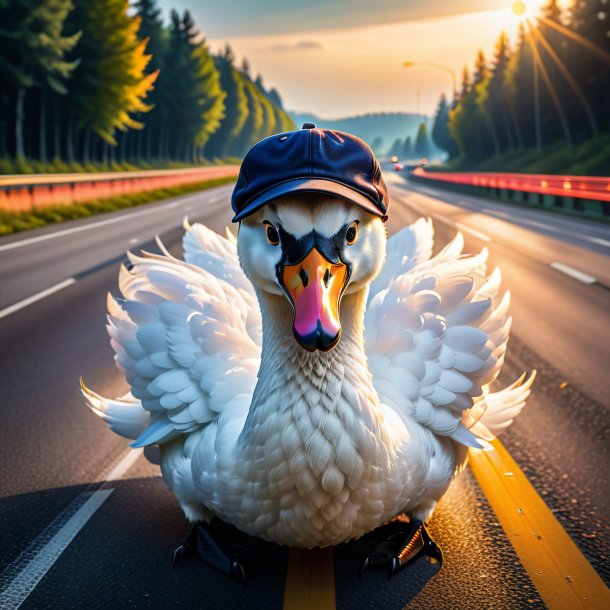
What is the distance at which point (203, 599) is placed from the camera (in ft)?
10.1

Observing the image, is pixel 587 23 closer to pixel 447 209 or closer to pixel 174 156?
pixel 447 209

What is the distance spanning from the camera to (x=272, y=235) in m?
2.58

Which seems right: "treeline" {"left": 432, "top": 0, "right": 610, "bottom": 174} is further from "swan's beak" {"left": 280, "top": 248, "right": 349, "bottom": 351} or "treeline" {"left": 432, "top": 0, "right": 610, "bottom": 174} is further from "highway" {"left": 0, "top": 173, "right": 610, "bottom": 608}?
"swan's beak" {"left": 280, "top": 248, "right": 349, "bottom": 351}

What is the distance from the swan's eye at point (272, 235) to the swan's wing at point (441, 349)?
98 cm

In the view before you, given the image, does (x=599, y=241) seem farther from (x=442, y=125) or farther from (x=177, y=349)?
(x=442, y=125)

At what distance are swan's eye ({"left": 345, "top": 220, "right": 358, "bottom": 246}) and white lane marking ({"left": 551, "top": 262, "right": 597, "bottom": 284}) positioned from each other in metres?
9.69

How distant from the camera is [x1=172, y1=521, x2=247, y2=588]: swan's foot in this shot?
3184 millimetres

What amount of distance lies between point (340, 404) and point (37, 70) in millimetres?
55256

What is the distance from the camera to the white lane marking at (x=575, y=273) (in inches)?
457

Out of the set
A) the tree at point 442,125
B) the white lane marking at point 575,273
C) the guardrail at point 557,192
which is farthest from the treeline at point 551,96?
the tree at point 442,125

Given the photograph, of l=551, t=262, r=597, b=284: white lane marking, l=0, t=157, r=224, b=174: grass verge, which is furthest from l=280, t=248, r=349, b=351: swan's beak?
l=0, t=157, r=224, b=174: grass verge

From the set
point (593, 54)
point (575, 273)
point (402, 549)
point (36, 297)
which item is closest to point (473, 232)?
point (575, 273)

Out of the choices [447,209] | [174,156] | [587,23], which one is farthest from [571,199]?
[174,156]

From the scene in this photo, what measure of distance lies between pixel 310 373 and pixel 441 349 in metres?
0.93
